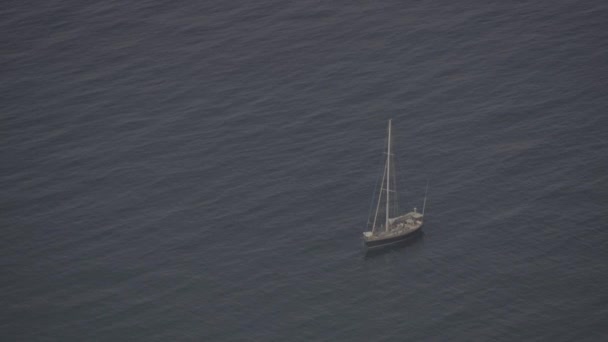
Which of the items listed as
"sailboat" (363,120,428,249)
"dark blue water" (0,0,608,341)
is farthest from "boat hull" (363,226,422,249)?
"dark blue water" (0,0,608,341)

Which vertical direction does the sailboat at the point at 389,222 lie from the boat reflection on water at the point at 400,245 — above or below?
above

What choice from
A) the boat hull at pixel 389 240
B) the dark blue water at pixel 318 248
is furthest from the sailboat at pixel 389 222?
the dark blue water at pixel 318 248

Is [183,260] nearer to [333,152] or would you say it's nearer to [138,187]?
[138,187]

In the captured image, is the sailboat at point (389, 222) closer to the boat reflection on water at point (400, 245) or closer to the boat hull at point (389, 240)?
the boat hull at point (389, 240)

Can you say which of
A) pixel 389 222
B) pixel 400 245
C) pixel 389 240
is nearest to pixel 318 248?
pixel 389 240

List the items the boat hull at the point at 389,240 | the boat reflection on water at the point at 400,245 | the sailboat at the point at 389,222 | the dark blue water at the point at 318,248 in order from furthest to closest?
the boat reflection on water at the point at 400,245
the sailboat at the point at 389,222
the boat hull at the point at 389,240
the dark blue water at the point at 318,248

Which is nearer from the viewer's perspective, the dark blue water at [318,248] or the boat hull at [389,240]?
the dark blue water at [318,248]

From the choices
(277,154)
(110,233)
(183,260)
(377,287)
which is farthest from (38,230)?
(377,287)

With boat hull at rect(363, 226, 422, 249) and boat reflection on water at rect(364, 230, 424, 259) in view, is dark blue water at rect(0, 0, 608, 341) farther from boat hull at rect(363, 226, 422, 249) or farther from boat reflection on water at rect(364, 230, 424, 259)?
boat hull at rect(363, 226, 422, 249)
